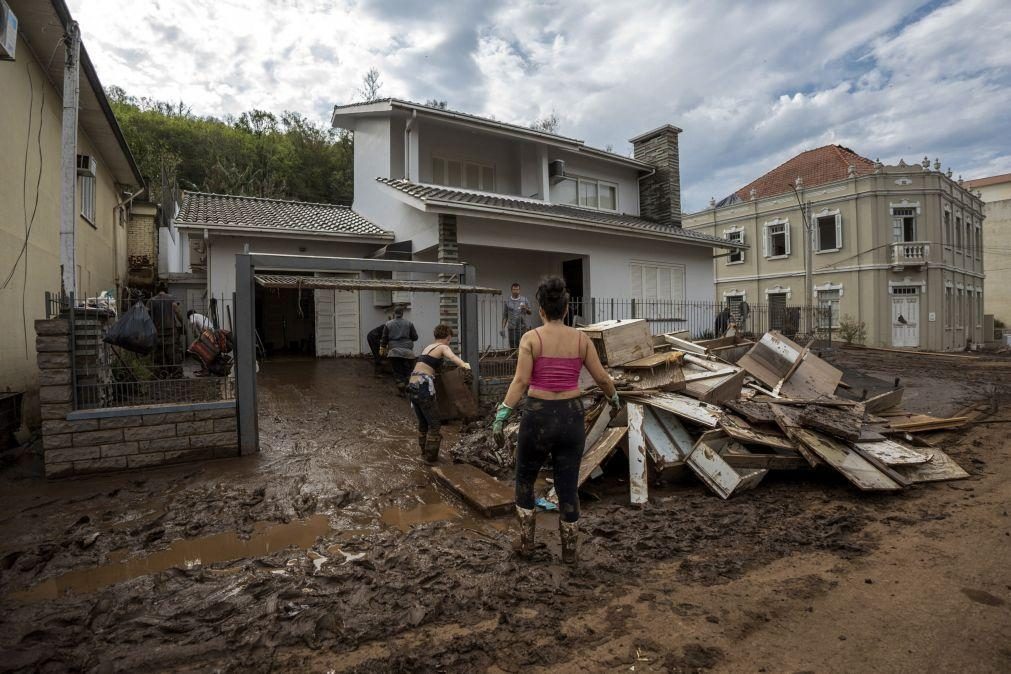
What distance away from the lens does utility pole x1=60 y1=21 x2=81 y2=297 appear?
5867 millimetres

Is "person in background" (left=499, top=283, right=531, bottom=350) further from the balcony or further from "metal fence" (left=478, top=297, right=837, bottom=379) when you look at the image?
the balcony

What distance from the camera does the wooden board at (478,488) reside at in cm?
467

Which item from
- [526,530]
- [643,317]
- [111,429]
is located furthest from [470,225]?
[526,530]

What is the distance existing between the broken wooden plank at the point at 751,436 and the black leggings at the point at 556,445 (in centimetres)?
265

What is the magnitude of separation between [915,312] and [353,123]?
2399cm

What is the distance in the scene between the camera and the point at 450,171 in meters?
13.5

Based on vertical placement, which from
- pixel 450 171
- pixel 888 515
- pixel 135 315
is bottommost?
pixel 888 515

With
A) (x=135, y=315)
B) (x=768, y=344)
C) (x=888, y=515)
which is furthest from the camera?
(x=768, y=344)

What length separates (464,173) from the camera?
13695 mm

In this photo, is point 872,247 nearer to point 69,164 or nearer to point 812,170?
point 812,170

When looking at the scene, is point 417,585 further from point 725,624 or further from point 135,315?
point 135,315

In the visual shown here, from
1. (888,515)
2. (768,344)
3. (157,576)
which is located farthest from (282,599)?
(768,344)

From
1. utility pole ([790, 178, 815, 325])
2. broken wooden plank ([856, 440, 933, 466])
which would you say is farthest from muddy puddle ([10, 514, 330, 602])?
utility pole ([790, 178, 815, 325])

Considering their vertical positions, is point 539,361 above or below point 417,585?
above
